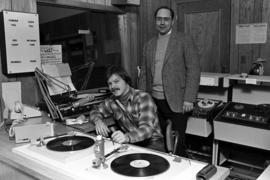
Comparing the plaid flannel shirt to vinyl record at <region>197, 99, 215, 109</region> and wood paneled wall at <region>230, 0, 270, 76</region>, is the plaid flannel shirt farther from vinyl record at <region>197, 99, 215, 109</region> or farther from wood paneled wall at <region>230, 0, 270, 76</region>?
wood paneled wall at <region>230, 0, 270, 76</region>

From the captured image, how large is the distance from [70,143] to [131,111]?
0.53 m

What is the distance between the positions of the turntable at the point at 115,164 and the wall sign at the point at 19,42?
923mm

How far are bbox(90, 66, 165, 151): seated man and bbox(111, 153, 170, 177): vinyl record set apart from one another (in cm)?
43

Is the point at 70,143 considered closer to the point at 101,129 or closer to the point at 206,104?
the point at 101,129

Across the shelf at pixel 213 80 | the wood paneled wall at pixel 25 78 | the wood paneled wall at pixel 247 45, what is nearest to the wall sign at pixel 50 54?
the wood paneled wall at pixel 25 78

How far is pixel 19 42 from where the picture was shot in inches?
87.8

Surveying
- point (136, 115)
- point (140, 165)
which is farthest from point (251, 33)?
point (140, 165)

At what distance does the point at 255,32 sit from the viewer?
2.59m

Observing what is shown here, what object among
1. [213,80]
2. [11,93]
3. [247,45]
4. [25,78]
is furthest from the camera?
[247,45]

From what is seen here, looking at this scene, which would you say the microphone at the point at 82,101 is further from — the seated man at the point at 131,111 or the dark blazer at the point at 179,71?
the dark blazer at the point at 179,71

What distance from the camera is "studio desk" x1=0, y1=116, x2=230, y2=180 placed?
1.17m

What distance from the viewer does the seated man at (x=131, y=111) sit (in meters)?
1.81

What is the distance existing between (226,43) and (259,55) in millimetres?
339

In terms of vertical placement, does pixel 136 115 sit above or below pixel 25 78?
below
